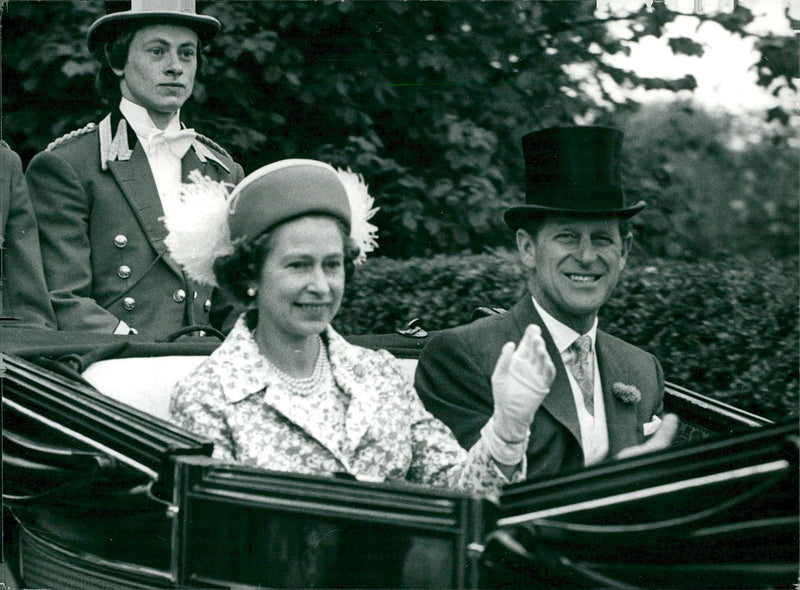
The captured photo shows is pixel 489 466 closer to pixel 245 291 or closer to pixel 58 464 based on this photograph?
pixel 245 291

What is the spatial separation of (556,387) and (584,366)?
0.12 meters

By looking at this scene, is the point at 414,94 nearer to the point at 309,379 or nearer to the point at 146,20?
the point at 146,20

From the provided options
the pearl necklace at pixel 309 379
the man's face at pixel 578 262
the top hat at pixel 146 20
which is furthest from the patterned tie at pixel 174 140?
the man's face at pixel 578 262


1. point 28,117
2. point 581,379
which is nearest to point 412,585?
point 581,379

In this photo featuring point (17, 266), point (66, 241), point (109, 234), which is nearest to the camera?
point (17, 266)

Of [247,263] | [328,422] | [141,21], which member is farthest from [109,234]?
[328,422]

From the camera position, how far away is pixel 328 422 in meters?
2.87

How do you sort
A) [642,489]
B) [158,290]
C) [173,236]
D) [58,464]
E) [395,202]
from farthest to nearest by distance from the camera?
[395,202] → [158,290] → [173,236] → [58,464] → [642,489]

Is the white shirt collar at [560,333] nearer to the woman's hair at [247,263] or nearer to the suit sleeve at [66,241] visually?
the woman's hair at [247,263]

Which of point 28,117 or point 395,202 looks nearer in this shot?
point 28,117

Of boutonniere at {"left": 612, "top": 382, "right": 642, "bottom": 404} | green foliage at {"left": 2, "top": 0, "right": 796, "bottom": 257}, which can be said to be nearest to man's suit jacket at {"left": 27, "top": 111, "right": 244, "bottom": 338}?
boutonniere at {"left": 612, "top": 382, "right": 642, "bottom": 404}

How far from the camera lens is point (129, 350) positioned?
3316 mm

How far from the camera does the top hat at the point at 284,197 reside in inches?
112

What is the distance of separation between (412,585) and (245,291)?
39.7 inches
